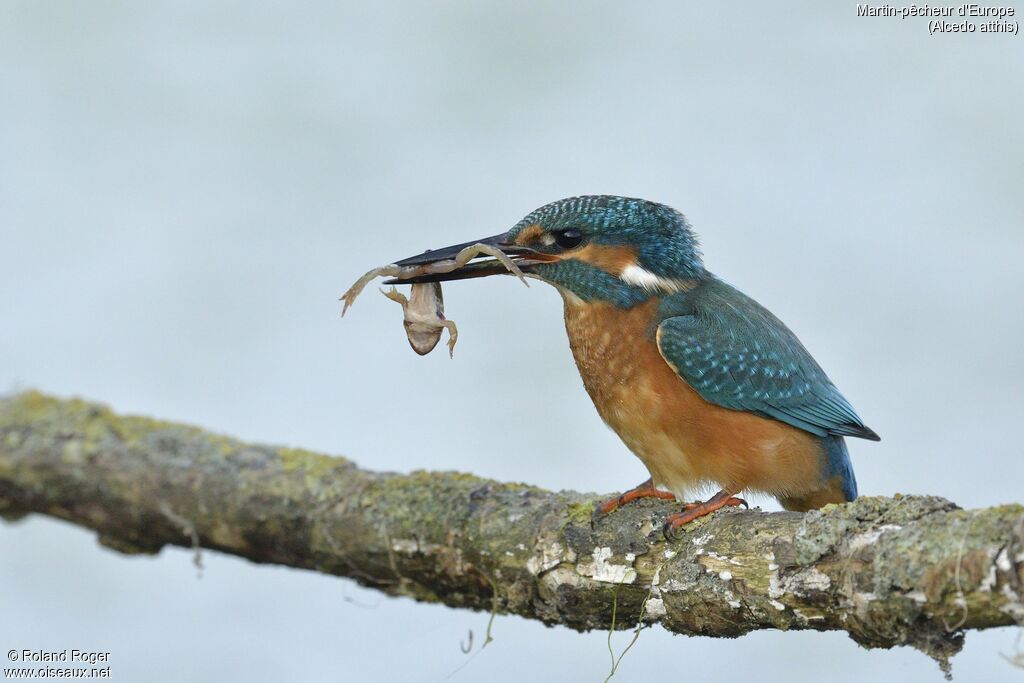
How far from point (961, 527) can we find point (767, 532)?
0.47 metres

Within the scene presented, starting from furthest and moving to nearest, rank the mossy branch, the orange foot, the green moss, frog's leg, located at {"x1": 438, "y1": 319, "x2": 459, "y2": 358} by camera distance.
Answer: frog's leg, located at {"x1": 438, "y1": 319, "x2": 459, "y2": 358}
the green moss
the orange foot
the mossy branch

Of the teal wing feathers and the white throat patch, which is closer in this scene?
the teal wing feathers

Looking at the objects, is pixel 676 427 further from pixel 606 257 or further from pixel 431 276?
pixel 431 276

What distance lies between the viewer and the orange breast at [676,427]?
10.5 ft

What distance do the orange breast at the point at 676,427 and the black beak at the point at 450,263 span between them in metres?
0.32

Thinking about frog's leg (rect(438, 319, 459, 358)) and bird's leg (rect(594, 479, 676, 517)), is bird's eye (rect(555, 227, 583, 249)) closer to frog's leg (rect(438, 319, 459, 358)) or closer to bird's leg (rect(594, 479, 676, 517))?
frog's leg (rect(438, 319, 459, 358))

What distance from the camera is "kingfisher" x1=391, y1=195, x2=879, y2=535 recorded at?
10.6 ft

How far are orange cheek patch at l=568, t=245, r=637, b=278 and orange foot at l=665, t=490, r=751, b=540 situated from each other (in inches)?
30.6

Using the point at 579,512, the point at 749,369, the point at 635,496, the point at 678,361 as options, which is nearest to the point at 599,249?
the point at 678,361

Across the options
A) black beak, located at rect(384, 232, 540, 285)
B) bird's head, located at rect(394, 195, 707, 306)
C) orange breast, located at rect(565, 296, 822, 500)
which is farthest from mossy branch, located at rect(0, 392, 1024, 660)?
bird's head, located at rect(394, 195, 707, 306)

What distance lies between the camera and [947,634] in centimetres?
210

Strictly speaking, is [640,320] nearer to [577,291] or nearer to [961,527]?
[577,291]

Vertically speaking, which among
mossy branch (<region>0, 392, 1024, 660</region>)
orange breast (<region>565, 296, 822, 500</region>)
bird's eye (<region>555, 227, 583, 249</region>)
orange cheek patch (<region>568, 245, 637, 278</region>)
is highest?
bird's eye (<region>555, 227, 583, 249</region>)

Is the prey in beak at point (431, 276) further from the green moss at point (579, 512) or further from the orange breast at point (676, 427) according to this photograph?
the green moss at point (579, 512)
